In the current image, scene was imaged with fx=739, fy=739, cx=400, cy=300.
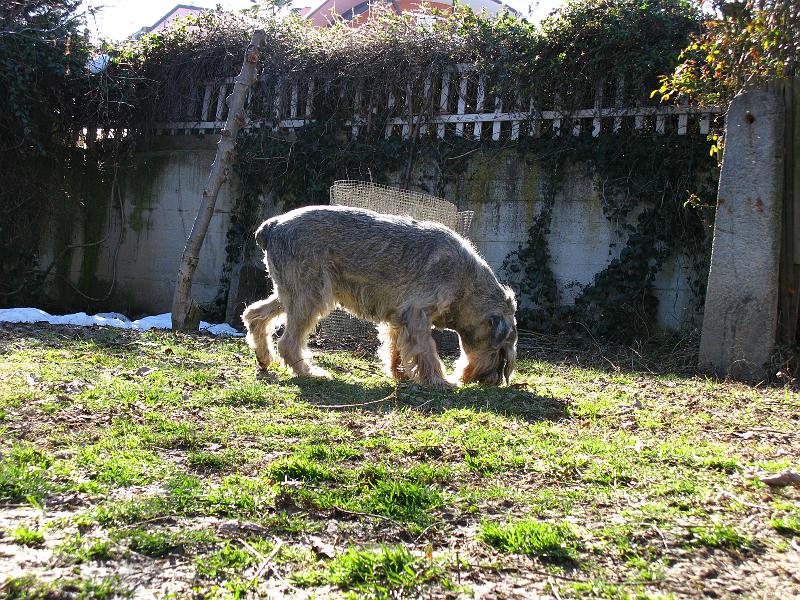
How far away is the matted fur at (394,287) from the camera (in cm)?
614

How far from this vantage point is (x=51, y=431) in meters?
3.83

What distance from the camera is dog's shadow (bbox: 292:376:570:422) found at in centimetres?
504

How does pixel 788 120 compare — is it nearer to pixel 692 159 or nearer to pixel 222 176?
pixel 692 159

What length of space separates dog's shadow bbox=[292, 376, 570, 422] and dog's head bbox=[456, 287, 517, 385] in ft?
0.69

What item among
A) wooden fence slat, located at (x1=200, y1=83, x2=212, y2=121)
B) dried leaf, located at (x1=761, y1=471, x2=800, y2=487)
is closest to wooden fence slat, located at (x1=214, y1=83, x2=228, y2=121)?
wooden fence slat, located at (x1=200, y1=83, x2=212, y2=121)

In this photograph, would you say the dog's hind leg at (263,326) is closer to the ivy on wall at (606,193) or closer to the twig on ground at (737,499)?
the twig on ground at (737,499)

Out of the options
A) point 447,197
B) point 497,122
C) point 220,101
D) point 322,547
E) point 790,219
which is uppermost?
point 220,101

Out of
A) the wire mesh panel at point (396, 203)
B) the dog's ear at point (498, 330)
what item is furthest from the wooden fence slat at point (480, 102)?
the dog's ear at point (498, 330)

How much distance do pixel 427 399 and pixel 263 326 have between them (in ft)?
6.08

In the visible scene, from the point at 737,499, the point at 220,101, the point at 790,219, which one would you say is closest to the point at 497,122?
the point at 790,219

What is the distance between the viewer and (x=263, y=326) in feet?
21.3

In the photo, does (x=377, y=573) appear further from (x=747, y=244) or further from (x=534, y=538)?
(x=747, y=244)

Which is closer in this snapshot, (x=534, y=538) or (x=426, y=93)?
(x=534, y=538)

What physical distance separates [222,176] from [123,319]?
3.18m
